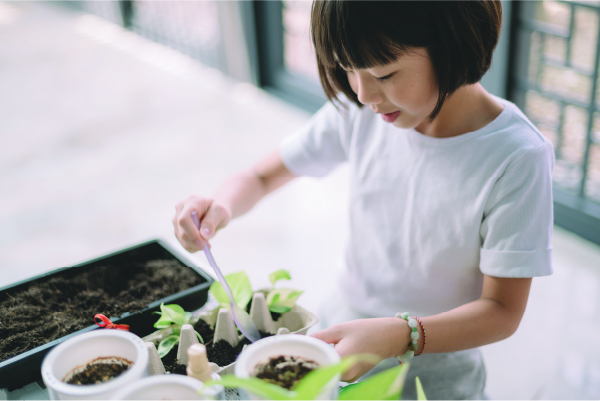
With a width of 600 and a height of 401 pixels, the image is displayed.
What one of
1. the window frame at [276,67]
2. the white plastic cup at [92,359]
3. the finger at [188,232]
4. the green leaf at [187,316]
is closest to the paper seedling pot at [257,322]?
the green leaf at [187,316]

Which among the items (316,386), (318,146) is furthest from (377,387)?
(318,146)

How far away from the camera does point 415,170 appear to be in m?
1.09

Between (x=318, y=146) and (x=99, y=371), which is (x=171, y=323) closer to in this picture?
(x=99, y=371)

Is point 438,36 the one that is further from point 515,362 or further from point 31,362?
point 515,362

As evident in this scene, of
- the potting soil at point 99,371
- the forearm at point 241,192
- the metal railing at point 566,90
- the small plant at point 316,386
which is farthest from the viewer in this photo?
the metal railing at point 566,90

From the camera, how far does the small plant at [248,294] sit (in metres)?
0.96

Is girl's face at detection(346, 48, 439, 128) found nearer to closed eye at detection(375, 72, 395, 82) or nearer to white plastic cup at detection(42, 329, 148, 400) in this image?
closed eye at detection(375, 72, 395, 82)

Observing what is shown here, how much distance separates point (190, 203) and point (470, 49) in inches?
21.6

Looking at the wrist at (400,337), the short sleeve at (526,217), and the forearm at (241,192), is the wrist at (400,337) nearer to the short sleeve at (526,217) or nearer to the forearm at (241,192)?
the short sleeve at (526,217)

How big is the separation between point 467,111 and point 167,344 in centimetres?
66

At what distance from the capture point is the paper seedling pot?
0.91m

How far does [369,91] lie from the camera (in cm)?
91

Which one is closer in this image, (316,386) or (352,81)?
(316,386)

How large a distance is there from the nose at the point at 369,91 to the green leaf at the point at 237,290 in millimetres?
368
